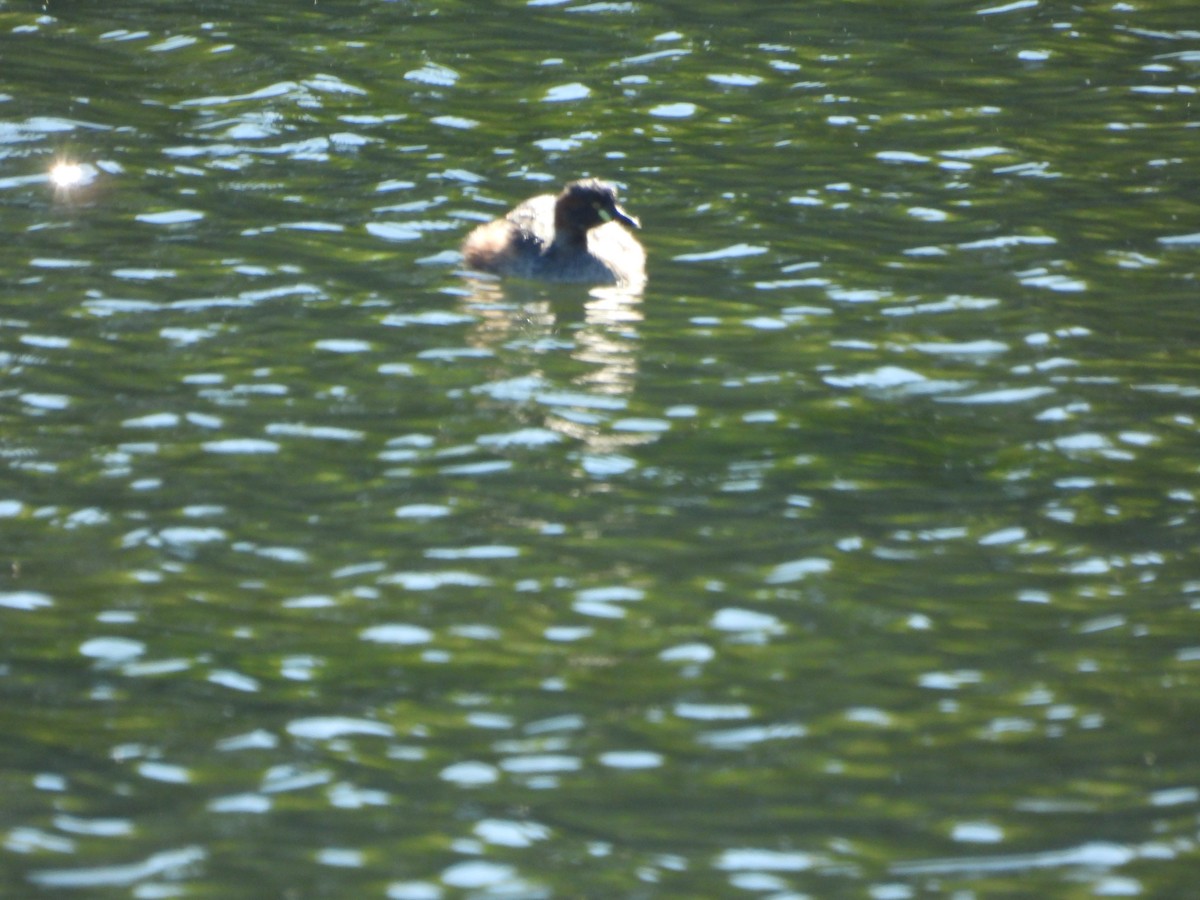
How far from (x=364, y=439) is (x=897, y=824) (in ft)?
15.0

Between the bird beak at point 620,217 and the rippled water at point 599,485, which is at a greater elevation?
the bird beak at point 620,217

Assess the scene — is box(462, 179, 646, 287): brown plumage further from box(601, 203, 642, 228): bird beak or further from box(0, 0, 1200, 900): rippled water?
box(0, 0, 1200, 900): rippled water

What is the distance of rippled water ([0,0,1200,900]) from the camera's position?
786cm

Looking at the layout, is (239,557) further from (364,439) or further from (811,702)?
(811,702)

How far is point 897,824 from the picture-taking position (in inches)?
308

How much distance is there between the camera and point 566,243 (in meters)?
14.8

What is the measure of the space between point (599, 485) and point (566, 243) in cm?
433

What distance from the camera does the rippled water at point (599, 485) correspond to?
7.86 m

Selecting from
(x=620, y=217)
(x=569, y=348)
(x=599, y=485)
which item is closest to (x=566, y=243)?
(x=620, y=217)

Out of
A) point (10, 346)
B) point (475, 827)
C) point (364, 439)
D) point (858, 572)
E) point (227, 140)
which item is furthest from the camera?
point (227, 140)

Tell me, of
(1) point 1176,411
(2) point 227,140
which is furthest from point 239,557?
(2) point 227,140

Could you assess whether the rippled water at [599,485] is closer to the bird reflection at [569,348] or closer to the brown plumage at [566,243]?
the bird reflection at [569,348]

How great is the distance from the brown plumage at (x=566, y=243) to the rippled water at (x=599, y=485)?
0.23 meters

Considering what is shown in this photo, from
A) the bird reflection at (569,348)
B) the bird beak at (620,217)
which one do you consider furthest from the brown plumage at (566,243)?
the bird reflection at (569,348)
